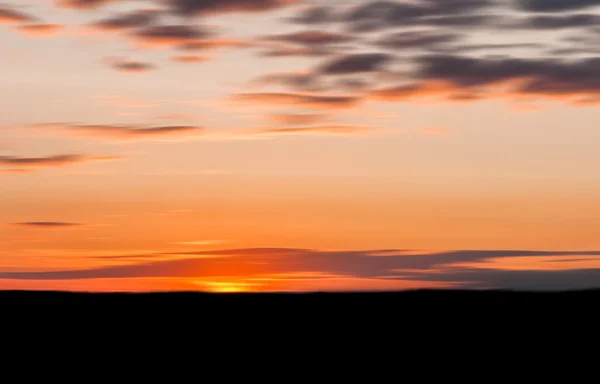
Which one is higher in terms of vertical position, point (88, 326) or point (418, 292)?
point (88, 326)

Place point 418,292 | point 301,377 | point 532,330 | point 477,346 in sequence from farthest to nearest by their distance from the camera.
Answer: point 418,292 → point 532,330 → point 477,346 → point 301,377

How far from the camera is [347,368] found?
15.7 m

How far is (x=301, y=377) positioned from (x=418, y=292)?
7.36 m

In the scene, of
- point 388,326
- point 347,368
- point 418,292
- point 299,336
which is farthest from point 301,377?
point 418,292

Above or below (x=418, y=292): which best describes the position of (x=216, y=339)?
above

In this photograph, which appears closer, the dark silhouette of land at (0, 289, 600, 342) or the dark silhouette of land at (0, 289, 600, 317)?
the dark silhouette of land at (0, 289, 600, 342)

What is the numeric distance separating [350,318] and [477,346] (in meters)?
2.68

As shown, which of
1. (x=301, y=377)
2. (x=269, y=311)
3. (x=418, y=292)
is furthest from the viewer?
(x=418, y=292)

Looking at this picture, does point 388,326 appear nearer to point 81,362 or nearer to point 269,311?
point 269,311

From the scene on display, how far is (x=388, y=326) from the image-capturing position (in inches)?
723

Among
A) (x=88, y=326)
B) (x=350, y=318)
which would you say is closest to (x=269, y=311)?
(x=350, y=318)

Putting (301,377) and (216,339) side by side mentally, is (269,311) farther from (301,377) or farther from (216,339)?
(301,377)

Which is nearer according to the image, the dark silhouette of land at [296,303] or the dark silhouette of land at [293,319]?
the dark silhouette of land at [293,319]

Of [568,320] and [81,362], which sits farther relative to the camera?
[568,320]
